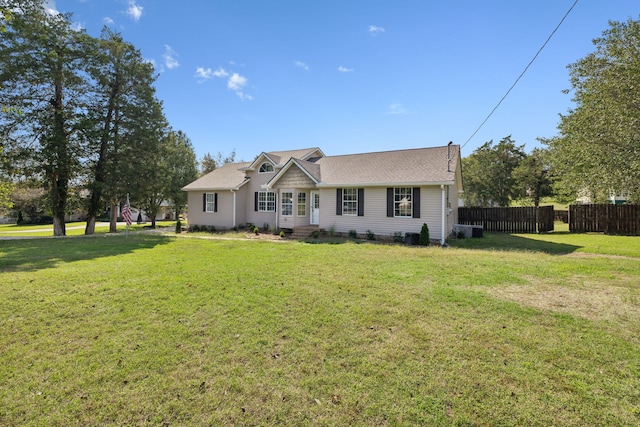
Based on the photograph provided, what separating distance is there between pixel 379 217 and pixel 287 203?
19.5 feet

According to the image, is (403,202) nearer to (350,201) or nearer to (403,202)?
(403,202)

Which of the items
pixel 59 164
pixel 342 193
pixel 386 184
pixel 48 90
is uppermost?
pixel 48 90

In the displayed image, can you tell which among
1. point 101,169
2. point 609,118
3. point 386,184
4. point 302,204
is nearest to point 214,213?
point 302,204

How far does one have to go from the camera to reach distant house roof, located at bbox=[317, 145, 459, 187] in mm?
14156

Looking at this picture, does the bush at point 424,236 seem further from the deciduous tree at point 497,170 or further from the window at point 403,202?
the deciduous tree at point 497,170

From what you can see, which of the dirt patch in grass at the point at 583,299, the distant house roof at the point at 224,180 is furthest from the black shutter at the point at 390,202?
the distant house roof at the point at 224,180

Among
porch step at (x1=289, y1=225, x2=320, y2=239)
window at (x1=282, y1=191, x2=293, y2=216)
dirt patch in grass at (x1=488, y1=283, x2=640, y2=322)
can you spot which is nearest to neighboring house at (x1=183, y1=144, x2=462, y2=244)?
window at (x1=282, y1=191, x2=293, y2=216)

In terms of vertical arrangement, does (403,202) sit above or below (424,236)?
above

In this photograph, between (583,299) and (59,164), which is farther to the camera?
(59,164)

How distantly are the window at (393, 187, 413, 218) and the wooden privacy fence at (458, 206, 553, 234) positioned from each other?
29.3ft

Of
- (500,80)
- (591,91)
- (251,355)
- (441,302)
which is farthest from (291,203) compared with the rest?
(591,91)

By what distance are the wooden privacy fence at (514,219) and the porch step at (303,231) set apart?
11665 millimetres

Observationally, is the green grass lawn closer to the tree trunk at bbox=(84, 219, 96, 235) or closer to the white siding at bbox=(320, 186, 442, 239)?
the white siding at bbox=(320, 186, 442, 239)

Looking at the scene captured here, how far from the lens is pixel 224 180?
2180cm
